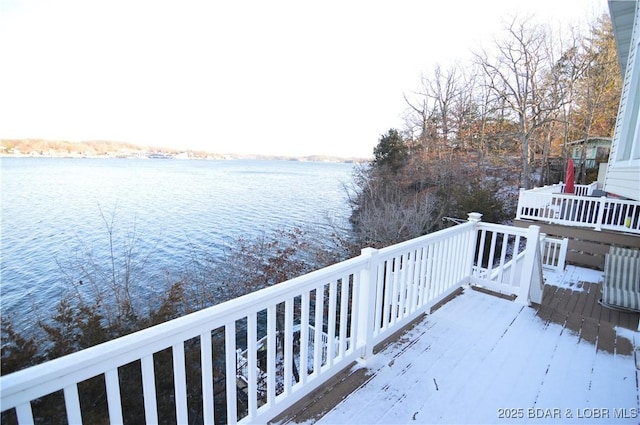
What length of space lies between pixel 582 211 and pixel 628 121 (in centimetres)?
454

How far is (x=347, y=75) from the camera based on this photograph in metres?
22.1

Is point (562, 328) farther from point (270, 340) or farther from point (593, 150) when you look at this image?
point (593, 150)

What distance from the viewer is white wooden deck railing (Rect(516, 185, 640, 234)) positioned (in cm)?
730

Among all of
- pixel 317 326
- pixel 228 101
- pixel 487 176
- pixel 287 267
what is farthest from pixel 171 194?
pixel 317 326

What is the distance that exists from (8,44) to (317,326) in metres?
6.97

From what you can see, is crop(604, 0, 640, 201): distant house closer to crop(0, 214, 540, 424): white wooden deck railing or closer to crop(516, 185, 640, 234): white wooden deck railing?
crop(0, 214, 540, 424): white wooden deck railing

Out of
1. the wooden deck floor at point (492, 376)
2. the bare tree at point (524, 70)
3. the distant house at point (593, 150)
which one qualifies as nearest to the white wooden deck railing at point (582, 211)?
the wooden deck floor at point (492, 376)

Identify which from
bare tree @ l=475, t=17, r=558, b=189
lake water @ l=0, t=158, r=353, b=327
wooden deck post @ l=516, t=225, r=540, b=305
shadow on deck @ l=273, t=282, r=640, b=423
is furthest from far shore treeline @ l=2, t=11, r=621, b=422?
wooden deck post @ l=516, t=225, r=540, b=305

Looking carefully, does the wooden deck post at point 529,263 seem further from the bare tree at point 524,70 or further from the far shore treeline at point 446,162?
the bare tree at point 524,70

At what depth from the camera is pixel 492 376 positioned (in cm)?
244

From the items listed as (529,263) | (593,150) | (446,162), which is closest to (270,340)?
(529,263)

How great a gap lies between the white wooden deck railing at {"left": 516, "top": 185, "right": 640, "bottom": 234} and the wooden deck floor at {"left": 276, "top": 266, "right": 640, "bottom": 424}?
19.0ft

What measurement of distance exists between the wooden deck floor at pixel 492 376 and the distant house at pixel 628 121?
59.5 inches

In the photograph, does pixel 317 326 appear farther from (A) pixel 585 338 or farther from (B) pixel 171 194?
(B) pixel 171 194
